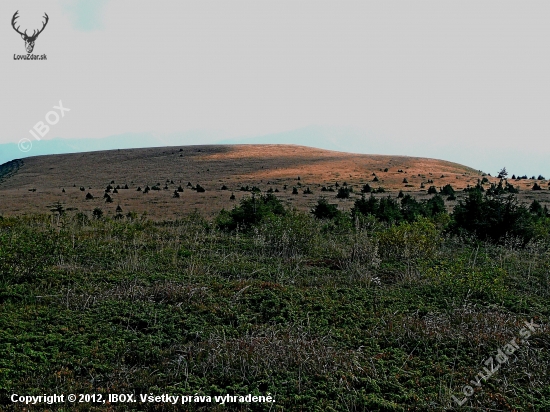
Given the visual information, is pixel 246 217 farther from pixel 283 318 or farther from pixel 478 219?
pixel 283 318

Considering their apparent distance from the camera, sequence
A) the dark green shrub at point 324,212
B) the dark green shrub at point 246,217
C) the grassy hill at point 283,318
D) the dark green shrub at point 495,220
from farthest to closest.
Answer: the dark green shrub at point 324,212 < the dark green shrub at point 246,217 < the dark green shrub at point 495,220 < the grassy hill at point 283,318

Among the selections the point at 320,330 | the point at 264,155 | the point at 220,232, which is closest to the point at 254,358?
the point at 320,330

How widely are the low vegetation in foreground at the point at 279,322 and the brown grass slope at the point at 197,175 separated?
1167 centimetres

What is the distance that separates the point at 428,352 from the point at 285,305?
2.16m

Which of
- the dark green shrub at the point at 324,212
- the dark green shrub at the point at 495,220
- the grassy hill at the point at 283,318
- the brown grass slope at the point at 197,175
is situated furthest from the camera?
the brown grass slope at the point at 197,175

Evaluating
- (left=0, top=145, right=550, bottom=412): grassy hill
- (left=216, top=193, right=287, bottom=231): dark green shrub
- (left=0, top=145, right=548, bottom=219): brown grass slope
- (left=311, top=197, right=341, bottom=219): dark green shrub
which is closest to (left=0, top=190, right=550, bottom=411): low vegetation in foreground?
(left=0, top=145, right=550, bottom=412): grassy hill

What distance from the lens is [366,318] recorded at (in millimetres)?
5785

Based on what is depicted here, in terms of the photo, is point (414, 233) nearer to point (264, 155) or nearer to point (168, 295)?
point (168, 295)

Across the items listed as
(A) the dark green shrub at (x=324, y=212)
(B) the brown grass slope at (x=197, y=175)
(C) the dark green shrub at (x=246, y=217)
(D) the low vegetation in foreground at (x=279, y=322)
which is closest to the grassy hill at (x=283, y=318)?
(D) the low vegetation in foreground at (x=279, y=322)

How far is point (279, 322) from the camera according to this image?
5.70 metres

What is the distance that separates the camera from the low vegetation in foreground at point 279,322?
403 centimetres

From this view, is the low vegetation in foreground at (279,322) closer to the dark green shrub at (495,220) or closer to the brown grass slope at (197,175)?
the dark green shrub at (495,220)

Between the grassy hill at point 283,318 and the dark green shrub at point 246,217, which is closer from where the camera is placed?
the grassy hill at point 283,318

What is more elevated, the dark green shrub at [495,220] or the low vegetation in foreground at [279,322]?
the dark green shrub at [495,220]
